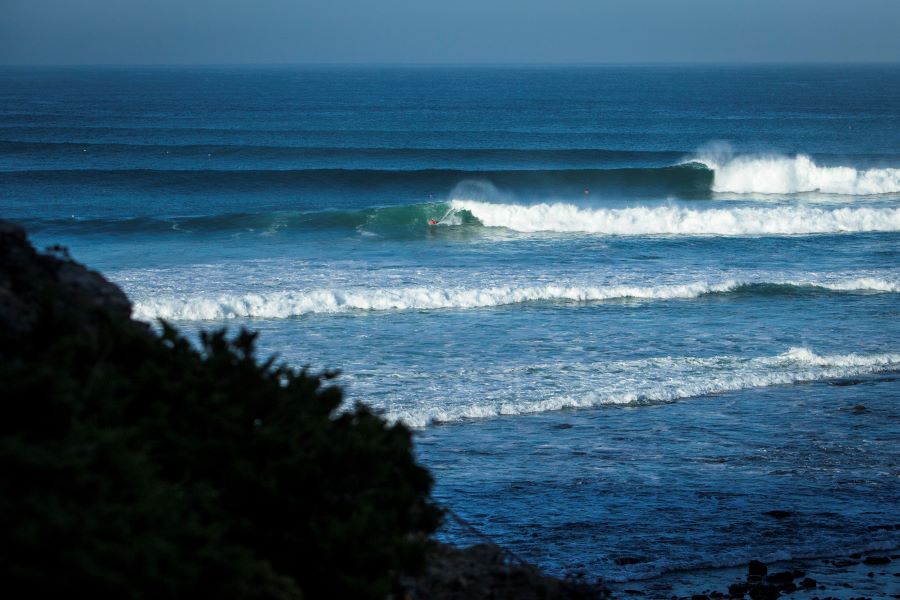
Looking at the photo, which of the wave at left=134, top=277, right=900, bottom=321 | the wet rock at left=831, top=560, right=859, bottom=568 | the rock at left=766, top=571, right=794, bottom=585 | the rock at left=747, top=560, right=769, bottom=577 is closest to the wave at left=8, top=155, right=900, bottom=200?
the wave at left=134, top=277, right=900, bottom=321

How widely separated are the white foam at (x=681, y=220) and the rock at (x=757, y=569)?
2285cm

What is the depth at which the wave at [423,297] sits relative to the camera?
21672 mm

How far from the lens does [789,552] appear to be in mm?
10523

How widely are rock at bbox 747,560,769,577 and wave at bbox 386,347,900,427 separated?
17.6 ft

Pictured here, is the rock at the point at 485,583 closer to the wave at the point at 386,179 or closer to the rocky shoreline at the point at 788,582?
the rocky shoreline at the point at 788,582

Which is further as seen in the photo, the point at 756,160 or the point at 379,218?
the point at 756,160

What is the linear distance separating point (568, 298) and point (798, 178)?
78.3 feet

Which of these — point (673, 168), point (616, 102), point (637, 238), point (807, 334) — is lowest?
point (807, 334)

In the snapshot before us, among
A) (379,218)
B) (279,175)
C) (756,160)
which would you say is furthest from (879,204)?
(279,175)

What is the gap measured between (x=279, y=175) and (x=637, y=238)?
58.7ft

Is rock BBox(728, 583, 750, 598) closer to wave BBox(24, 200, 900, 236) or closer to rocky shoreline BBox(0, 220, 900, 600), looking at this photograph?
rocky shoreline BBox(0, 220, 900, 600)

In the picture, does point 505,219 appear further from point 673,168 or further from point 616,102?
point 616,102

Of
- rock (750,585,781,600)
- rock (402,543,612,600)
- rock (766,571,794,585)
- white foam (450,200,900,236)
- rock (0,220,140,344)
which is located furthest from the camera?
white foam (450,200,900,236)

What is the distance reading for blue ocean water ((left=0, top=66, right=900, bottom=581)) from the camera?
11945 mm
